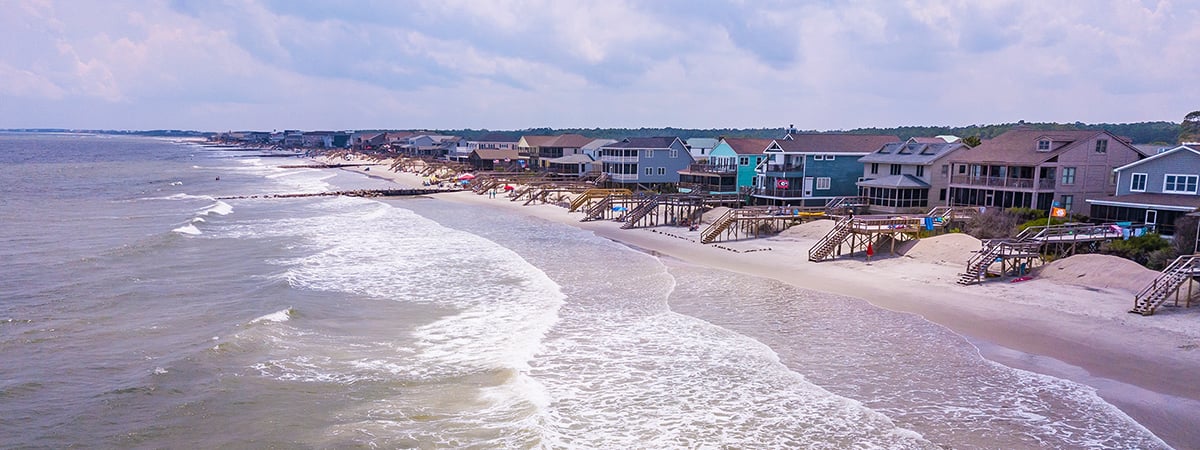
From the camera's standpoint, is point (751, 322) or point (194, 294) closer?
point (751, 322)

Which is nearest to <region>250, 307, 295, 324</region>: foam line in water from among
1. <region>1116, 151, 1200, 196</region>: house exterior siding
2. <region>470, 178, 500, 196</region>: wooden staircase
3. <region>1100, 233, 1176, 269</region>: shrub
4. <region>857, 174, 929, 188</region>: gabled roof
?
<region>1100, 233, 1176, 269</region>: shrub

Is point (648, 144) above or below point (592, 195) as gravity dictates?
above

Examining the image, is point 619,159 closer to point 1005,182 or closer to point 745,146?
point 745,146

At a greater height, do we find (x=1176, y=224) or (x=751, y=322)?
(x=1176, y=224)

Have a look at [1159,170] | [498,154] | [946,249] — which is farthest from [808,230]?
[498,154]

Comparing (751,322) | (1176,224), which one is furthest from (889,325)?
(1176,224)

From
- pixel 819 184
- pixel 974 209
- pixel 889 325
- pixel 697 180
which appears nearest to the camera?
pixel 889 325

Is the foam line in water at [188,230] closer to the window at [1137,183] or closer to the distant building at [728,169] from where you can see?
the distant building at [728,169]

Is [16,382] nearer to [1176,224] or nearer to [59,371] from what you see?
[59,371]
